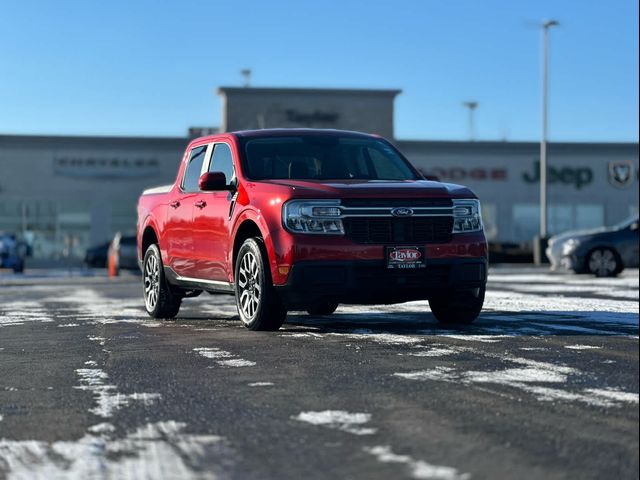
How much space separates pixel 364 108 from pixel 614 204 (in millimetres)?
14434

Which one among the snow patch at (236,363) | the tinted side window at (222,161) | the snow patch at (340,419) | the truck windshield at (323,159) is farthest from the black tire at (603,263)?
the snow patch at (340,419)

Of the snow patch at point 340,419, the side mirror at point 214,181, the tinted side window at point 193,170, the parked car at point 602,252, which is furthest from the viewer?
the parked car at point 602,252

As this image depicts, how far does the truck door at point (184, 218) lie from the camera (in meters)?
11.1

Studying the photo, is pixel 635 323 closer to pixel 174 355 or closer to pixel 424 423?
pixel 174 355

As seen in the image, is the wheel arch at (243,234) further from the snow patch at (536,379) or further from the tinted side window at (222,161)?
the snow patch at (536,379)

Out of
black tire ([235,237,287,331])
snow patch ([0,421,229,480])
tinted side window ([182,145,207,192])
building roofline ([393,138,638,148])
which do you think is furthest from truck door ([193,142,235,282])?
building roofline ([393,138,638,148])

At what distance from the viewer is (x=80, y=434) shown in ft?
16.3

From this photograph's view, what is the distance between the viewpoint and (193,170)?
11.6 m

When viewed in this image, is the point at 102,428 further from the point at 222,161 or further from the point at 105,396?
the point at 222,161

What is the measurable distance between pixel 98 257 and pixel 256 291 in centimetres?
4178

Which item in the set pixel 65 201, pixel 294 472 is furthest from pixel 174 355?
pixel 65 201

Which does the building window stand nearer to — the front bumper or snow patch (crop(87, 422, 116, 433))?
the front bumper

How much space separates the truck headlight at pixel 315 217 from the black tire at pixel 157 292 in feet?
9.57

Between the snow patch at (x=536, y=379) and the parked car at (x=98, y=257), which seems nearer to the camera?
the snow patch at (x=536, y=379)
